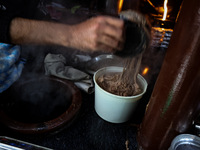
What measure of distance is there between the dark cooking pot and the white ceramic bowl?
18cm

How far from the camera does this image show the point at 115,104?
1146 millimetres

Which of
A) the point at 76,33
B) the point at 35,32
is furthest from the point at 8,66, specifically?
the point at 76,33

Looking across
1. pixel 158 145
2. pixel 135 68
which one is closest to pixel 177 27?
pixel 135 68

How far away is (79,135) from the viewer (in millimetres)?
1220

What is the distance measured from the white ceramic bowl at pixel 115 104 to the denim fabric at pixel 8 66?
0.81 m

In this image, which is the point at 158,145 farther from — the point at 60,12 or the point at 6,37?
the point at 60,12

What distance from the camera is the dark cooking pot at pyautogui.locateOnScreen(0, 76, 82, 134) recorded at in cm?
102

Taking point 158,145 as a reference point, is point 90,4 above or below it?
above

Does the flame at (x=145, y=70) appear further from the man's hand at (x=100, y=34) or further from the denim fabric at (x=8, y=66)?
the denim fabric at (x=8, y=66)

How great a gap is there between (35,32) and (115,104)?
2.45ft

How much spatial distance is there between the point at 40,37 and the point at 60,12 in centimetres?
205

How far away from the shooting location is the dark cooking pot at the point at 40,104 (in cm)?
102

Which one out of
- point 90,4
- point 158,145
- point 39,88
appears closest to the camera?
point 158,145

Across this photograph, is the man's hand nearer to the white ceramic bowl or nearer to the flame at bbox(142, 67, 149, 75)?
the white ceramic bowl
